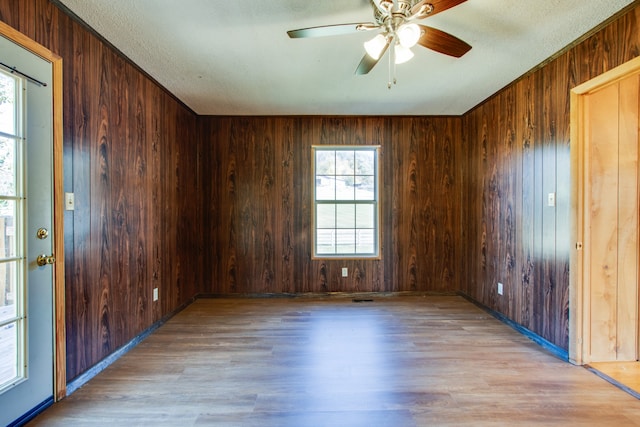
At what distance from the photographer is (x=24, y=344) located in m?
1.56

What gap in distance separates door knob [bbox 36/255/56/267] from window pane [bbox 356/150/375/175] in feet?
10.6

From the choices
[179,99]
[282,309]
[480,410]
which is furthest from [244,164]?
[480,410]

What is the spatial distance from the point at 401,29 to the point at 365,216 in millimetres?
2685

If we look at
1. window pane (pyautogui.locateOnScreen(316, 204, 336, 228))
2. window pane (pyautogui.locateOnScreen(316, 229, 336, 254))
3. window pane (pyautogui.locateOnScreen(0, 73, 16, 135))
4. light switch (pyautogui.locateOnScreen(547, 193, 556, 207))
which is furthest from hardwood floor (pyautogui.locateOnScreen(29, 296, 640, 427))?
window pane (pyautogui.locateOnScreen(0, 73, 16, 135))

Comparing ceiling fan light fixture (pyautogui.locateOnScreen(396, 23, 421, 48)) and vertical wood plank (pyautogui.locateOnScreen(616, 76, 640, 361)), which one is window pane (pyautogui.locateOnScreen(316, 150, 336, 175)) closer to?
ceiling fan light fixture (pyautogui.locateOnScreen(396, 23, 421, 48))

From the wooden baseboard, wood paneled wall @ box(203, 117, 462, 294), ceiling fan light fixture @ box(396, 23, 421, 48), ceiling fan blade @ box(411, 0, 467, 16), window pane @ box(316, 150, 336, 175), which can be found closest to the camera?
ceiling fan blade @ box(411, 0, 467, 16)

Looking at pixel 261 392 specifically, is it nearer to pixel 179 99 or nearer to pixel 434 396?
pixel 434 396

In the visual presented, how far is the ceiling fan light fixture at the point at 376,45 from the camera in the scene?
1634 millimetres

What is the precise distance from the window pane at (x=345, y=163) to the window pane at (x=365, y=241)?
851 millimetres

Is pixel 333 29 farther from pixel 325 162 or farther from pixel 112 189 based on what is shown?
pixel 325 162

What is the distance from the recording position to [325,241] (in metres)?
3.98

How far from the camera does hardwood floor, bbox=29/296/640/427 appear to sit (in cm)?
165

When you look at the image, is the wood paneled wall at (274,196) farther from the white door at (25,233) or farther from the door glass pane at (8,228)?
the door glass pane at (8,228)

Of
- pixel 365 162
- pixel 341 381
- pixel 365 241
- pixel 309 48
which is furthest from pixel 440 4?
pixel 365 241
